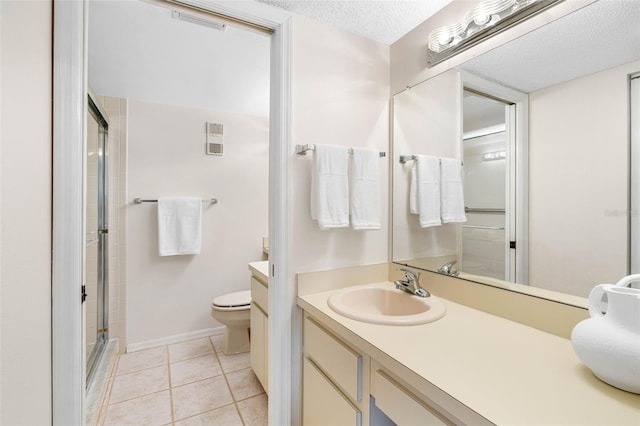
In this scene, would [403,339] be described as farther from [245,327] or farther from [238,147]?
[238,147]

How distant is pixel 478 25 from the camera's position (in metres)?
1.20

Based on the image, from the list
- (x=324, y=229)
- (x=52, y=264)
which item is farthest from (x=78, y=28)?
(x=324, y=229)

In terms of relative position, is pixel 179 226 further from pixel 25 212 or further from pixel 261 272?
pixel 25 212

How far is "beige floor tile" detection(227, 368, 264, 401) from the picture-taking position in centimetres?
186

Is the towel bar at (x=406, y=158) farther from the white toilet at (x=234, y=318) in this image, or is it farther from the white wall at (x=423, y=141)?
the white toilet at (x=234, y=318)

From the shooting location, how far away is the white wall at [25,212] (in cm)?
64

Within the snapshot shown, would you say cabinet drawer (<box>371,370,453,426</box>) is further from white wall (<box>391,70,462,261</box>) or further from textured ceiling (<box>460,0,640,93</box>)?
textured ceiling (<box>460,0,640,93</box>)

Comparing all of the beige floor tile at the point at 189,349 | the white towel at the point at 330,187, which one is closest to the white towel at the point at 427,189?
the white towel at the point at 330,187

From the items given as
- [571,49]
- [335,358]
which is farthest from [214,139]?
[571,49]

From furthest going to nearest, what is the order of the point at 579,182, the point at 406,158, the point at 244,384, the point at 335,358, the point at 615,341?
the point at 244,384
the point at 406,158
the point at 335,358
the point at 579,182
the point at 615,341

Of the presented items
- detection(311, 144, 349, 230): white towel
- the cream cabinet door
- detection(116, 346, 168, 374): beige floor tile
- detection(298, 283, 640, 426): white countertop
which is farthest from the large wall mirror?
detection(116, 346, 168, 374): beige floor tile

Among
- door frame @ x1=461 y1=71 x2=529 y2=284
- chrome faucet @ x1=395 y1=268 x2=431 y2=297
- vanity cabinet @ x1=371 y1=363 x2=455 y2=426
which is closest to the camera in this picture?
vanity cabinet @ x1=371 y1=363 x2=455 y2=426

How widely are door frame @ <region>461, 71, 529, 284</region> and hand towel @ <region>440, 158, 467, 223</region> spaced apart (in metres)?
0.21

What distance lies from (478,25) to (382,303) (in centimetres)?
130
